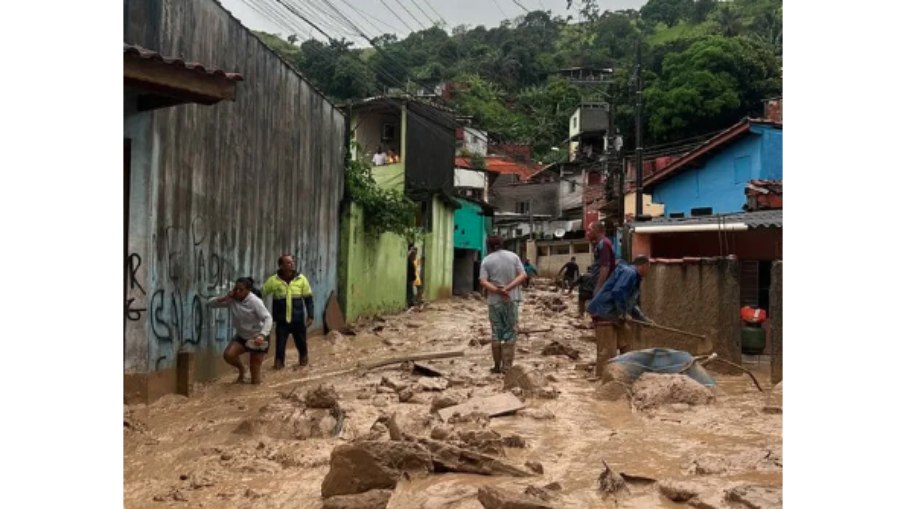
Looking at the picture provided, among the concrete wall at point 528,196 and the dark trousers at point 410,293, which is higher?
the concrete wall at point 528,196

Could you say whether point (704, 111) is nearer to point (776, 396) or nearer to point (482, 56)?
point (482, 56)

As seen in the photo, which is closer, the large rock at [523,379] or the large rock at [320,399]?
the large rock at [320,399]

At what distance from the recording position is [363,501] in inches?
153

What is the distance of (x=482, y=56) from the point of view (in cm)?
3634

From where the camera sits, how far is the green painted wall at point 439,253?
24250mm

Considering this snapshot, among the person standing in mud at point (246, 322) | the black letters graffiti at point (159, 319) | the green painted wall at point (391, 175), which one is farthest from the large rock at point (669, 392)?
the green painted wall at point (391, 175)

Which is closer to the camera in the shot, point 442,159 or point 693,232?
point 693,232

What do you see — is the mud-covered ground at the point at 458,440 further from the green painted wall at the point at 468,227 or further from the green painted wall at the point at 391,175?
the green painted wall at the point at 468,227

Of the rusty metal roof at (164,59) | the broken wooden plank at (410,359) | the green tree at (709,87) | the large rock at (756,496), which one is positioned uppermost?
the green tree at (709,87)

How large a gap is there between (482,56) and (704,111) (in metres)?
10.9

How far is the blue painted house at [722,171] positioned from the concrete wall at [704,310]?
10.1 m

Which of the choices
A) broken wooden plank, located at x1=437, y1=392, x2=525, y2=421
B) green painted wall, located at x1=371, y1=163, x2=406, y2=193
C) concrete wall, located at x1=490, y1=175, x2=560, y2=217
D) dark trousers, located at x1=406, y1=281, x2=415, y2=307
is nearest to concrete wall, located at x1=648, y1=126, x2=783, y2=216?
green painted wall, located at x1=371, y1=163, x2=406, y2=193

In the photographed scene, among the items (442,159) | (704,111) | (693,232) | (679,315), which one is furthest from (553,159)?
(679,315)

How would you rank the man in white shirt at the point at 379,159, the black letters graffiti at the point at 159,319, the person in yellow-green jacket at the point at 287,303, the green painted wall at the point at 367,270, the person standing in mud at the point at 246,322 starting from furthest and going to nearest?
the man in white shirt at the point at 379,159 < the green painted wall at the point at 367,270 < the person in yellow-green jacket at the point at 287,303 < the person standing in mud at the point at 246,322 < the black letters graffiti at the point at 159,319
